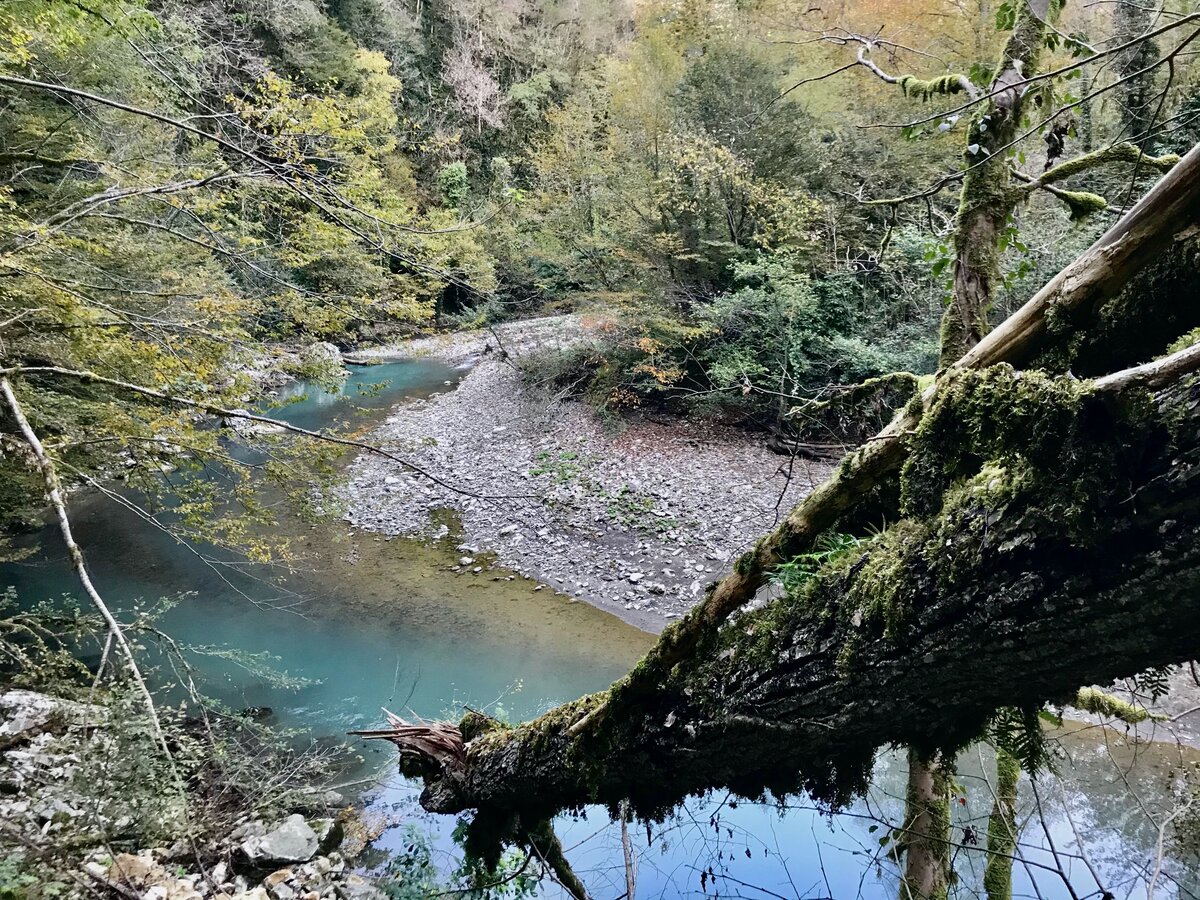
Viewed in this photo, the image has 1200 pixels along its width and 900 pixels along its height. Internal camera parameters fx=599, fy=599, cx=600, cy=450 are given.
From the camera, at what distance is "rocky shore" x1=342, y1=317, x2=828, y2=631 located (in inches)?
324

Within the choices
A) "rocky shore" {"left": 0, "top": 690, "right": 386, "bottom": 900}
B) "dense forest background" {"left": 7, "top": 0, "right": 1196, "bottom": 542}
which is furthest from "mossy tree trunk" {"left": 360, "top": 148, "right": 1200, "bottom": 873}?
"rocky shore" {"left": 0, "top": 690, "right": 386, "bottom": 900}

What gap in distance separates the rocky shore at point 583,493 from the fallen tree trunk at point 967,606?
472cm

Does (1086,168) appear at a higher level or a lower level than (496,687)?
higher

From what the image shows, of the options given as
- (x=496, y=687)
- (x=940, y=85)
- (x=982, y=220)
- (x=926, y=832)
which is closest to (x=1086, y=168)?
(x=982, y=220)

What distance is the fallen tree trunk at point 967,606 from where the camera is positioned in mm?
896

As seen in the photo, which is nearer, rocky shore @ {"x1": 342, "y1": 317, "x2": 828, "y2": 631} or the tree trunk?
the tree trunk

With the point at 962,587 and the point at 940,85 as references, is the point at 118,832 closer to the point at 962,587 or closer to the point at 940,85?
the point at 962,587

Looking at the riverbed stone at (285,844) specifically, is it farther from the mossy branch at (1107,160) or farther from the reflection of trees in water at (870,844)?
the mossy branch at (1107,160)

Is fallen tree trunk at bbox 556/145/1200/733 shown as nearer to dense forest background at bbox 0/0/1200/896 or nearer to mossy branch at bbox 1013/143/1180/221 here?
dense forest background at bbox 0/0/1200/896

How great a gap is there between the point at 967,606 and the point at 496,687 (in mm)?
6054

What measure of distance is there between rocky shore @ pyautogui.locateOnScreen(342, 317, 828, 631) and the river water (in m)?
0.53

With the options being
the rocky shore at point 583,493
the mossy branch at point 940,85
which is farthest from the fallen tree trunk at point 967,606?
the rocky shore at point 583,493

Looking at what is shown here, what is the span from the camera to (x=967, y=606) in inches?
44.8

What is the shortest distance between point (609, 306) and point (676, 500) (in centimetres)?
437
